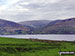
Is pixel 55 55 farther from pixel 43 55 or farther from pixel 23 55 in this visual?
pixel 23 55

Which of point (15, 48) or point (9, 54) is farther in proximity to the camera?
point (15, 48)

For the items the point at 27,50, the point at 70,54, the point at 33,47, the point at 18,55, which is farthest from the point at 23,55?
the point at 70,54

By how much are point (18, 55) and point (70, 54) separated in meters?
20.7

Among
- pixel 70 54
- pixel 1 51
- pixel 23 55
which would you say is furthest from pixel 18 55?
pixel 70 54

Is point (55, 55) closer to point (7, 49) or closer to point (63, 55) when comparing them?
point (63, 55)

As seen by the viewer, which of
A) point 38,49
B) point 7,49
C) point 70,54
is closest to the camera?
point 70,54

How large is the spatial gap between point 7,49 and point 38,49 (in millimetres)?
14545

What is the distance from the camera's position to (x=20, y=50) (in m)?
63.5

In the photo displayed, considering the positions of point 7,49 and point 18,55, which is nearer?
point 18,55

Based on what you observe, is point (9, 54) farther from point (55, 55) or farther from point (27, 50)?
point (55, 55)

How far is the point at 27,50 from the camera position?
6462 centimetres

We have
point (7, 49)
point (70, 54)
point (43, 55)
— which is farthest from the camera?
point (7, 49)

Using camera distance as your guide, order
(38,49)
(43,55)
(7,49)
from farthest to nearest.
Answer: (38,49)
(7,49)
(43,55)

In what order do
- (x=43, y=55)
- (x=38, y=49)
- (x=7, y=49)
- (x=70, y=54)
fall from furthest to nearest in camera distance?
(x=38, y=49) → (x=7, y=49) → (x=70, y=54) → (x=43, y=55)
